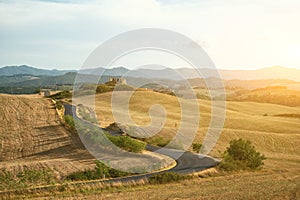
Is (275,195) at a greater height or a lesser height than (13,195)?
greater

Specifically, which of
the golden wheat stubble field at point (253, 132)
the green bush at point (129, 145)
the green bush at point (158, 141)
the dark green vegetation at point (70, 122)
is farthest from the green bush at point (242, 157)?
the dark green vegetation at point (70, 122)

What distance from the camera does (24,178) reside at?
34406 millimetres

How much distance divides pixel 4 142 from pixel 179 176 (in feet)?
102

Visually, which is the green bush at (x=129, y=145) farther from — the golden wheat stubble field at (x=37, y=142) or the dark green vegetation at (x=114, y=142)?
the golden wheat stubble field at (x=37, y=142)

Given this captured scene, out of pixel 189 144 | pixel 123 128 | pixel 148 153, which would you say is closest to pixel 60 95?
pixel 123 128

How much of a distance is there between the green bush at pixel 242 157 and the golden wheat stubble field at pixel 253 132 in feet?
4.71

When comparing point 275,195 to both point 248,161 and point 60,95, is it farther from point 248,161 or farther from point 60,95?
point 60,95

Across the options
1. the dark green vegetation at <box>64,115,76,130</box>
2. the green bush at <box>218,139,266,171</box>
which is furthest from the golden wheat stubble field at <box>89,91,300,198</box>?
the dark green vegetation at <box>64,115,76,130</box>

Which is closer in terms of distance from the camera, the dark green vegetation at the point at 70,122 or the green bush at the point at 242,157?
the green bush at the point at 242,157

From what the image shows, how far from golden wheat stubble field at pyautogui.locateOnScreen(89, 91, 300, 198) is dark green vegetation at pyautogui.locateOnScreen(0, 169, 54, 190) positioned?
14.4 metres

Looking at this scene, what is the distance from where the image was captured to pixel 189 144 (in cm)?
6088

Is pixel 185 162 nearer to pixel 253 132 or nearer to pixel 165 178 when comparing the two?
pixel 165 178

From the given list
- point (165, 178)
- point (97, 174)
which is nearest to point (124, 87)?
point (97, 174)

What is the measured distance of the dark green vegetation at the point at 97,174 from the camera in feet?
118
